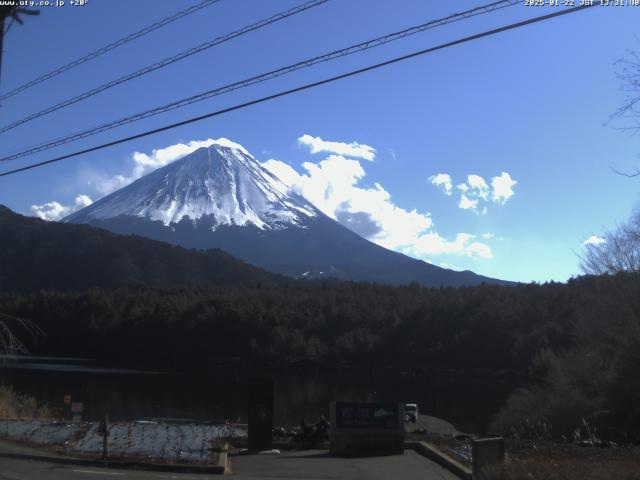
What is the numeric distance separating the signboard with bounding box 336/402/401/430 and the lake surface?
19.5 m

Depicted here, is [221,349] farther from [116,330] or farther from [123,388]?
[123,388]

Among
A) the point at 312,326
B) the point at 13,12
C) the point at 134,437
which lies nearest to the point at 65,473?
the point at 134,437

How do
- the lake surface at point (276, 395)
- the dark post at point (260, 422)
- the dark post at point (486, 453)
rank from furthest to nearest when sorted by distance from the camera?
the lake surface at point (276, 395), the dark post at point (260, 422), the dark post at point (486, 453)

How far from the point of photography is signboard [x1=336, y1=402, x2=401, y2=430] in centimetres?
1755

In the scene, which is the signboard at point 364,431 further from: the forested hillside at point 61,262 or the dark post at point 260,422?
the forested hillside at point 61,262

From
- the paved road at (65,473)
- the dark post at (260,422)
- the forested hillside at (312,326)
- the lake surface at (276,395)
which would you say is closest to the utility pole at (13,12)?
the paved road at (65,473)

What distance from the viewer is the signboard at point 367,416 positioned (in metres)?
17.5

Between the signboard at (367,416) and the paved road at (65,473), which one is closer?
the paved road at (65,473)

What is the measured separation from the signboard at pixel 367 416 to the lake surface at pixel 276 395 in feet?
64.0

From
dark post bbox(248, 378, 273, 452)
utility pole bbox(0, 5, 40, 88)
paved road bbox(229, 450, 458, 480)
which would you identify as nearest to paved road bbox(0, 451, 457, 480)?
paved road bbox(229, 450, 458, 480)

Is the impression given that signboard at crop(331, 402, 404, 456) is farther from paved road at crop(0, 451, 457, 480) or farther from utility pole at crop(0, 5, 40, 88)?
utility pole at crop(0, 5, 40, 88)

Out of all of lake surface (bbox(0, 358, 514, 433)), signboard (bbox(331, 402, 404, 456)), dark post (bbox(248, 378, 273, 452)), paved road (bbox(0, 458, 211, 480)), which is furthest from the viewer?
lake surface (bbox(0, 358, 514, 433))

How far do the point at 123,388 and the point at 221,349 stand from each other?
57.2 meters

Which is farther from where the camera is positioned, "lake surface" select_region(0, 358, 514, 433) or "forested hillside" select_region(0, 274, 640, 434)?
"forested hillside" select_region(0, 274, 640, 434)
